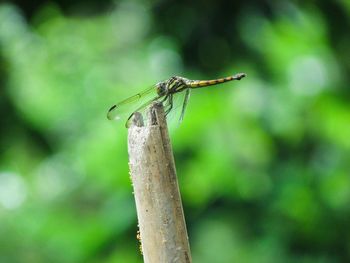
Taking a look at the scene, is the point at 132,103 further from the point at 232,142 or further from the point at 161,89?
the point at 232,142

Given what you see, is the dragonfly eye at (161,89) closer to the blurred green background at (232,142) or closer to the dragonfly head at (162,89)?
the dragonfly head at (162,89)

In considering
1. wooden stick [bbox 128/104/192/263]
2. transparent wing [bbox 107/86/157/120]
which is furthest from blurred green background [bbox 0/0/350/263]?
wooden stick [bbox 128/104/192/263]

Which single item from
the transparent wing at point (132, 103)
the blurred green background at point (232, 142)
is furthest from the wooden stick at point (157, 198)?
the blurred green background at point (232, 142)

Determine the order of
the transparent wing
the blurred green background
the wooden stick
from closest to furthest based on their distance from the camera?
the wooden stick
the transparent wing
the blurred green background

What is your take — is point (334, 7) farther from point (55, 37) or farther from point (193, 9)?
point (55, 37)

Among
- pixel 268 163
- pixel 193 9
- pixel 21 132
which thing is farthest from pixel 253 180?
pixel 21 132

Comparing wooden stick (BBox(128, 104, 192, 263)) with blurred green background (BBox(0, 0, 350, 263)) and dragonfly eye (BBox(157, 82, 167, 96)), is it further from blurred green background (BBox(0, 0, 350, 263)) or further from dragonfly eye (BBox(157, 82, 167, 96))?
blurred green background (BBox(0, 0, 350, 263))

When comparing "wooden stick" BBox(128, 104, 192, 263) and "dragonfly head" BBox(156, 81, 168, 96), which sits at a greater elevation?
"dragonfly head" BBox(156, 81, 168, 96)
